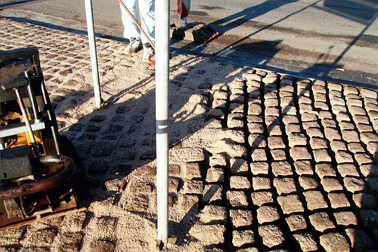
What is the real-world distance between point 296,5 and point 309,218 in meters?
8.80

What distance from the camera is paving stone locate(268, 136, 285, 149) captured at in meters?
3.45

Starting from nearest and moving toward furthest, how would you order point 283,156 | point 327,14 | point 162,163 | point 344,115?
1. point 162,163
2. point 283,156
3. point 344,115
4. point 327,14

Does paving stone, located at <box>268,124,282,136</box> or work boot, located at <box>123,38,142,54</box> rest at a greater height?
work boot, located at <box>123,38,142,54</box>

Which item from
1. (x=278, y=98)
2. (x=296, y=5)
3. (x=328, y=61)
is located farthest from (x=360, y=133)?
(x=296, y=5)

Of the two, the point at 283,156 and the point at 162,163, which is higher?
the point at 162,163

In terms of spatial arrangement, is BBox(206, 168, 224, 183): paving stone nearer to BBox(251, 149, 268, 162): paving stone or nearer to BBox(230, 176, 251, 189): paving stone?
BBox(230, 176, 251, 189): paving stone

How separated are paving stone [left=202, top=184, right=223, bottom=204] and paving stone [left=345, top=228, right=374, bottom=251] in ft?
3.47

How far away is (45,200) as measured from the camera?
2.54 metres

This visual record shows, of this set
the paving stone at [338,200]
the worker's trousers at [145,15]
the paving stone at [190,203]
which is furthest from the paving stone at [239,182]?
the worker's trousers at [145,15]

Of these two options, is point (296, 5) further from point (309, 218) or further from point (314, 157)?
point (309, 218)

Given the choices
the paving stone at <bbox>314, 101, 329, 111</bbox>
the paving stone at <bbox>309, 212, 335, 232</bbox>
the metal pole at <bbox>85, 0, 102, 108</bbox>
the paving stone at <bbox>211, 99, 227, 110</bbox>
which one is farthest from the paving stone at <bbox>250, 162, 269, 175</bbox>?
the metal pole at <bbox>85, 0, 102, 108</bbox>

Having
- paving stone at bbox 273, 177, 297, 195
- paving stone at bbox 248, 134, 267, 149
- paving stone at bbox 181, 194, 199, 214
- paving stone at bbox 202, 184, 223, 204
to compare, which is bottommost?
paving stone at bbox 181, 194, 199, 214

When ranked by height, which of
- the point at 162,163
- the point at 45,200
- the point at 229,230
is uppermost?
the point at 162,163

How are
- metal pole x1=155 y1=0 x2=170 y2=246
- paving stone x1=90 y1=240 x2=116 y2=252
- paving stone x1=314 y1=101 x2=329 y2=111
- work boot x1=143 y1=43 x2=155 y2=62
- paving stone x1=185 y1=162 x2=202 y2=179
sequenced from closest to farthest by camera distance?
1. metal pole x1=155 y1=0 x2=170 y2=246
2. paving stone x1=90 y1=240 x2=116 y2=252
3. paving stone x1=185 y1=162 x2=202 y2=179
4. paving stone x1=314 y1=101 x2=329 y2=111
5. work boot x1=143 y1=43 x2=155 y2=62
